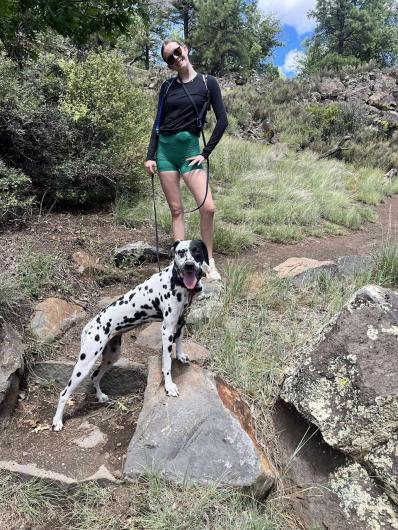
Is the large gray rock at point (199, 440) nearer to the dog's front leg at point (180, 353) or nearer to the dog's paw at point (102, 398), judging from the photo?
the dog's front leg at point (180, 353)

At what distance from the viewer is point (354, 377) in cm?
268

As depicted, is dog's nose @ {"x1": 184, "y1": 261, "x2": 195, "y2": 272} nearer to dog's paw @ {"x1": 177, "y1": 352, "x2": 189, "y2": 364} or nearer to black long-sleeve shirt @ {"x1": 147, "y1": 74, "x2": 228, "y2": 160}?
A: dog's paw @ {"x1": 177, "y1": 352, "x2": 189, "y2": 364}

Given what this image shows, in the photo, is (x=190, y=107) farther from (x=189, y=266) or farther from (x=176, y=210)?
(x=189, y=266)

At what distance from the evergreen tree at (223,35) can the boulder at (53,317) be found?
27177 mm

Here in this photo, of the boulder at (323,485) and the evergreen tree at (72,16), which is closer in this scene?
the boulder at (323,485)

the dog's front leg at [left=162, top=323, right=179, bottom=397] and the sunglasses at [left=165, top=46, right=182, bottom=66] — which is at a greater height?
the sunglasses at [left=165, top=46, right=182, bottom=66]

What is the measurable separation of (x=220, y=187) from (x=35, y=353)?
18.6 ft

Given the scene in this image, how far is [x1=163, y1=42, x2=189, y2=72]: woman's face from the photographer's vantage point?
3.74m

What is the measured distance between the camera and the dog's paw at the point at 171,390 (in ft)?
9.70

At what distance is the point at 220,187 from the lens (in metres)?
8.60

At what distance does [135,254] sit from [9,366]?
6.75 feet

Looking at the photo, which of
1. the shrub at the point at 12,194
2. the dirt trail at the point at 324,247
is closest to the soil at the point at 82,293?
the dirt trail at the point at 324,247

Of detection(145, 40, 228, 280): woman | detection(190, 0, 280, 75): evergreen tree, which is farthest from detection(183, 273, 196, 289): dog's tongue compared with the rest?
detection(190, 0, 280, 75): evergreen tree

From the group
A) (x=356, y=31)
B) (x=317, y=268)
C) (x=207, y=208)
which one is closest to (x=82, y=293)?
(x=207, y=208)
